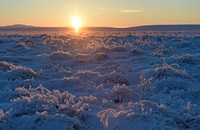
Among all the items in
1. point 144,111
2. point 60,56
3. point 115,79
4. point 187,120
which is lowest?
point 60,56

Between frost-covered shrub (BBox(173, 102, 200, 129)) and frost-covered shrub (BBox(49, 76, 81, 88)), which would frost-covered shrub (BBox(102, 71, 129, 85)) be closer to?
frost-covered shrub (BBox(49, 76, 81, 88))

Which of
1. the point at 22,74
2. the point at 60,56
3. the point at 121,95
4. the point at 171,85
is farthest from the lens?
the point at 60,56

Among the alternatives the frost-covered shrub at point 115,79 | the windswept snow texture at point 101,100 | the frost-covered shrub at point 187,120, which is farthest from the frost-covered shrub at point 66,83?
the frost-covered shrub at point 187,120

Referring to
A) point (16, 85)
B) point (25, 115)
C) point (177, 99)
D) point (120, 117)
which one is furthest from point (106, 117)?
point (16, 85)

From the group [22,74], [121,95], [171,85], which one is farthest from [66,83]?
[171,85]

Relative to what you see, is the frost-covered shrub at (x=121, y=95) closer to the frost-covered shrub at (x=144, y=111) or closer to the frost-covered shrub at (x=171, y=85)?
the frost-covered shrub at (x=171, y=85)

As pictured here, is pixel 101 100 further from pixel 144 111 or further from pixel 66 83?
pixel 144 111

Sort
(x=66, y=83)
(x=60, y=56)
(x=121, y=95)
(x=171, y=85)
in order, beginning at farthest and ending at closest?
(x=60, y=56) → (x=66, y=83) → (x=171, y=85) → (x=121, y=95)

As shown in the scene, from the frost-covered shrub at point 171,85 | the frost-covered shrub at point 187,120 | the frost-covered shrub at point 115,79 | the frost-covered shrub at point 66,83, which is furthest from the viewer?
the frost-covered shrub at point 115,79

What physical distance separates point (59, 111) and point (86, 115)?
47 cm

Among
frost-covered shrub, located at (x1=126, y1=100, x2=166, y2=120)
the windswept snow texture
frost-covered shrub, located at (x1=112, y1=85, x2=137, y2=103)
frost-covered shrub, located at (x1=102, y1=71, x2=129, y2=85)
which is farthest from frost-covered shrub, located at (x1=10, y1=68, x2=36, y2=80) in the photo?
frost-covered shrub, located at (x1=126, y1=100, x2=166, y2=120)

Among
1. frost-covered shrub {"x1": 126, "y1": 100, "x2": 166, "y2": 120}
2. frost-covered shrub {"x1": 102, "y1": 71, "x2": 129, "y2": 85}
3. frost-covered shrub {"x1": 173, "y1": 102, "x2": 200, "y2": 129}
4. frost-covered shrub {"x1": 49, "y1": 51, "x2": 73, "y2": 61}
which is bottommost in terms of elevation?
frost-covered shrub {"x1": 49, "y1": 51, "x2": 73, "y2": 61}

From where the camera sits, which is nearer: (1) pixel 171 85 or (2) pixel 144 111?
(2) pixel 144 111

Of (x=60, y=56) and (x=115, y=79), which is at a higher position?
(x=115, y=79)
